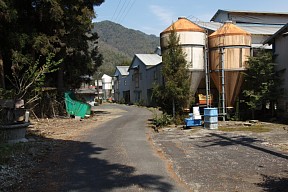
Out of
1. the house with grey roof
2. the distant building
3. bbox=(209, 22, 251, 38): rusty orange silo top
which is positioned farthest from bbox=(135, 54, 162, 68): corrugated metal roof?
the distant building

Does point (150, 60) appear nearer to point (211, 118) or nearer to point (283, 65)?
point (283, 65)

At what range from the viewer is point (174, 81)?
18.8 meters

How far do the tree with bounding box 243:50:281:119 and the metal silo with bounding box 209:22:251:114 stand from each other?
2.01ft

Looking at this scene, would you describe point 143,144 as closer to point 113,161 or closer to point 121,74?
point 113,161

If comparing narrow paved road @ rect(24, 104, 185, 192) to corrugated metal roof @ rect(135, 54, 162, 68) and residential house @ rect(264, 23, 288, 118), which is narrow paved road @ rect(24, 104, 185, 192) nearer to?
residential house @ rect(264, 23, 288, 118)

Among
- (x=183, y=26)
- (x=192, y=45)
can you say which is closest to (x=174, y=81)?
(x=192, y=45)

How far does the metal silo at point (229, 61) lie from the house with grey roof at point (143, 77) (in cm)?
2220

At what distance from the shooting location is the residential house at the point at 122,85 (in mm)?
66062

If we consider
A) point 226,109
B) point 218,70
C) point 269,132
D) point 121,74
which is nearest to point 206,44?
point 218,70

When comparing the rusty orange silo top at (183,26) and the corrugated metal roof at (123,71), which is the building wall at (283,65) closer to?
the rusty orange silo top at (183,26)

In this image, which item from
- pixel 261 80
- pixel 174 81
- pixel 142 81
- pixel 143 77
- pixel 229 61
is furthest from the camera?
pixel 142 81

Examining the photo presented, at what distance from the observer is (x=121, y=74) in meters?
70.9

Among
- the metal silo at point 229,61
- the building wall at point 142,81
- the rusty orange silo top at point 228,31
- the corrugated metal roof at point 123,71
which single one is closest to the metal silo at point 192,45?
the metal silo at point 229,61

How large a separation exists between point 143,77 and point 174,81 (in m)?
32.1
